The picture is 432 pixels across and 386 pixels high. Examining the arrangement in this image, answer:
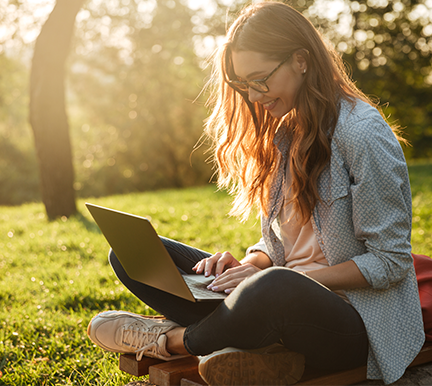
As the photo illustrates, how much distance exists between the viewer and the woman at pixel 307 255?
169 centimetres

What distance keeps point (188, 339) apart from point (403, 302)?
0.84 meters

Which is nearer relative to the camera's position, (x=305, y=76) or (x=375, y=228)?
(x=375, y=228)

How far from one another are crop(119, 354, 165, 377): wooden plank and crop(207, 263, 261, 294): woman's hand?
41 cm

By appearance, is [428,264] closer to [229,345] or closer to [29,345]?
[229,345]

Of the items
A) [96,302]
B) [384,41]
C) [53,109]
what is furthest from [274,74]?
[384,41]

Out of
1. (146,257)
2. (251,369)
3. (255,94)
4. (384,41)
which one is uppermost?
(255,94)

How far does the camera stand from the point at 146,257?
1.87m

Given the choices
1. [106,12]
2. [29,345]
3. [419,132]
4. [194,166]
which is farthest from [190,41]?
[29,345]

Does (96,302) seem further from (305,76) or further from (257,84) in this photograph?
(305,76)

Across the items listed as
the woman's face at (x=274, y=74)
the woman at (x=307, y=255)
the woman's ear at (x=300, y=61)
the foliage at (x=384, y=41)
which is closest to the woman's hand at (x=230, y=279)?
the woman at (x=307, y=255)

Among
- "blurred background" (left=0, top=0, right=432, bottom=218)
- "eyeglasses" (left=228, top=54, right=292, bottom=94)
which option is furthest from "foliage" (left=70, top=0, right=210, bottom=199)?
"eyeglasses" (left=228, top=54, right=292, bottom=94)

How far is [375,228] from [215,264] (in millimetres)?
778

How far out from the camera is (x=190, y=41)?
47.1ft

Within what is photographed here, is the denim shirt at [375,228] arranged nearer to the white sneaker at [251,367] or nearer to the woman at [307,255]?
the woman at [307,255]
